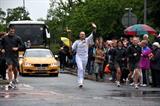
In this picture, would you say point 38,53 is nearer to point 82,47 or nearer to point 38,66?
point 38,66

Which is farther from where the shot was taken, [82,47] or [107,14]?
[107,14]

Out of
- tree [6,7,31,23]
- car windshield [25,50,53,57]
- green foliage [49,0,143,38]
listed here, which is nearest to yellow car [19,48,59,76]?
car windshield [25,50,53,57]

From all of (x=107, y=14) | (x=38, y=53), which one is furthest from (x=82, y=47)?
(x=107, y=14)

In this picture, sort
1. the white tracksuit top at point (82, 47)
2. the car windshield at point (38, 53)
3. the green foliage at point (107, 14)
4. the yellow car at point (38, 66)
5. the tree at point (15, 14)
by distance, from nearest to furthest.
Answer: the white tracksuit top at point (82, 47)
the yellow car at point (38, 66)
the car windshield at point (38, 53)
the green foliage at point (107, 14)
the tree at point (15, 14)

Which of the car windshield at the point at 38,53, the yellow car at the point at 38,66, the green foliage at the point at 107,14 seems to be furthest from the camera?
the green foliage at the point at 107,14

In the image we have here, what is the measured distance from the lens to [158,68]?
838 inches

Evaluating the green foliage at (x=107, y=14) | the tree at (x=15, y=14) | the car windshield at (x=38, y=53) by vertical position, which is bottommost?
the car windshield at (x=38, y=53)

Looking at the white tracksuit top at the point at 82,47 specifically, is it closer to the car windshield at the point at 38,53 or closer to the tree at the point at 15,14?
the car windshield at the point at 38,53

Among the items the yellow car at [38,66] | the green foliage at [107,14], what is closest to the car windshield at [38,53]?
the yellow car at [38,66]

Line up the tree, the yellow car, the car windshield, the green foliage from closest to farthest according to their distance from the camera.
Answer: the yellow car < the car windshield < the green foliage < the tree

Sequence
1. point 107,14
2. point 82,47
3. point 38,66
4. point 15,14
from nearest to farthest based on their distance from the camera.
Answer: point 82,47 → point 38,66 → point 107,14 → point 15,14

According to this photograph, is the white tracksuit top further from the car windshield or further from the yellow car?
the car windshield

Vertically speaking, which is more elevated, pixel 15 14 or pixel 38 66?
pixel 15 14

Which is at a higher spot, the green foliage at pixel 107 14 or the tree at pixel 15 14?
the tree at pixel 15 14
